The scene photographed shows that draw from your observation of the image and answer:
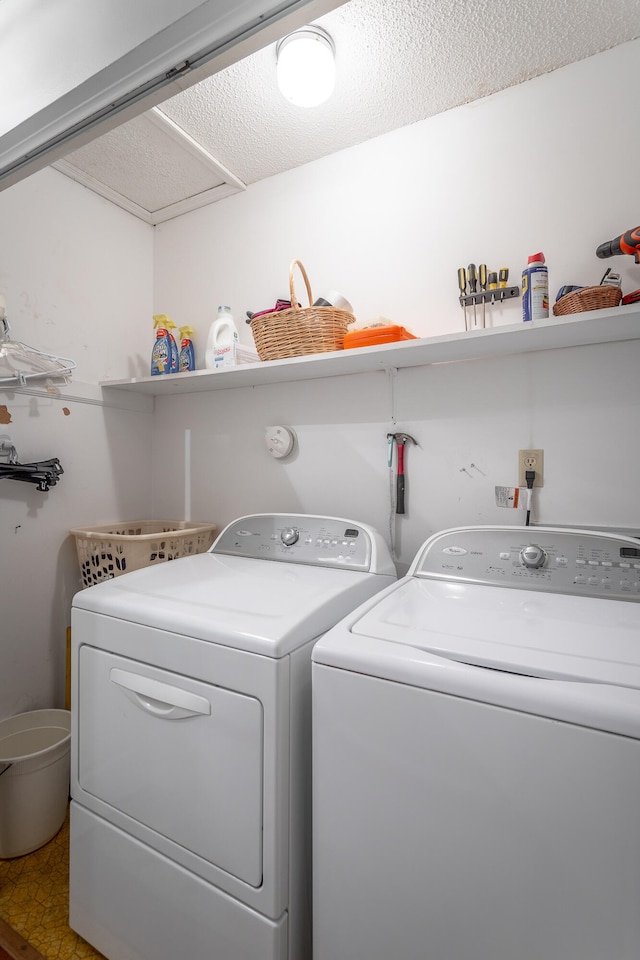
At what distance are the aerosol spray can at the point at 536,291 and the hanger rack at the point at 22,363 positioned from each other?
1686mm

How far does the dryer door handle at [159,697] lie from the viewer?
1.02m

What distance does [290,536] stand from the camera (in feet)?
5.28

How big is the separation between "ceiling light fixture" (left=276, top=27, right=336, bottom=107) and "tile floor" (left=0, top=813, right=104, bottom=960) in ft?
8.16

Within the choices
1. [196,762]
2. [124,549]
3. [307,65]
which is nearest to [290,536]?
[124,549]

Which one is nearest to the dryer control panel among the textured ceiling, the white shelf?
the white shelf

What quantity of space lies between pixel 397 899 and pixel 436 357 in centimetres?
138

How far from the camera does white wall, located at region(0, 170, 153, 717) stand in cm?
173

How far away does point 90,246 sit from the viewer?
201 centimetres

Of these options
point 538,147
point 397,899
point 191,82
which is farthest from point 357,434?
point 397,899

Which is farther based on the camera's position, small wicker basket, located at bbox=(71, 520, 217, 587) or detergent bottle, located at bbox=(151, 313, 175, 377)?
detergent bottle, located at bbox=(151, 313, 175, 377)

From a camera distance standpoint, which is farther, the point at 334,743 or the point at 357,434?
the point at 357,434

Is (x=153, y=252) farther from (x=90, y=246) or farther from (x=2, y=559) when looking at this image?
(x=2, y=559)

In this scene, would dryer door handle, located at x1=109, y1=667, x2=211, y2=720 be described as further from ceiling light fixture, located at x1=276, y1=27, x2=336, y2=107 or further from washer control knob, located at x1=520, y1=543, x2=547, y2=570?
ceiling light fixture, located at x1=276, y1=27, x2=336, y2=107

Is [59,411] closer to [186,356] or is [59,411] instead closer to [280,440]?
[186,356]
